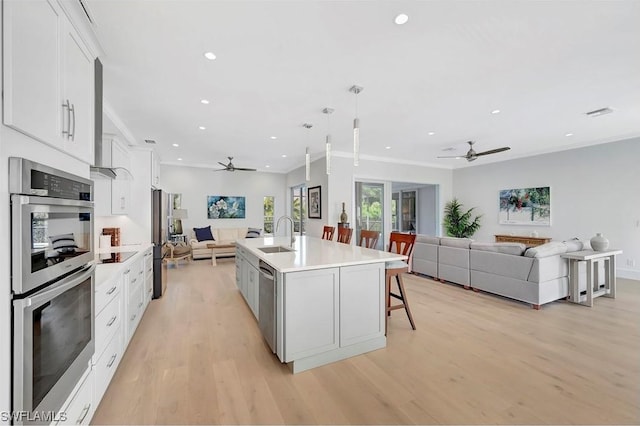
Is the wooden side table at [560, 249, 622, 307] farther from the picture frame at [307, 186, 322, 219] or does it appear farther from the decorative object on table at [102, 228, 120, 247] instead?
the decorative object on table at [102, 228, 120, 247]

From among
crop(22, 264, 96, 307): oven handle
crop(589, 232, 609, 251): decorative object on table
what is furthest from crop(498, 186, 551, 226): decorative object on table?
crop(22, 264, 96, 307): oven handle

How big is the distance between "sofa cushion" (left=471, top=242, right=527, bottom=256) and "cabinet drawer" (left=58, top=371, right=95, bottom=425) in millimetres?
4821

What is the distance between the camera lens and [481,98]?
3381 mm

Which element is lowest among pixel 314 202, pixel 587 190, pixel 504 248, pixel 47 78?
pixel 504 248

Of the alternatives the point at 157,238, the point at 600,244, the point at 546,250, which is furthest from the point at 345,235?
the point at 600,244

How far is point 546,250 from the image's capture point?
12.1ft

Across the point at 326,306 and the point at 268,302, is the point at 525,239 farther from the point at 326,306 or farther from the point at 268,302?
the point at 268,302

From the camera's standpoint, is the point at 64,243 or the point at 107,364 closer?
the point at 64,243

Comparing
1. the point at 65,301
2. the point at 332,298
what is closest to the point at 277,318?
the point at 332,298

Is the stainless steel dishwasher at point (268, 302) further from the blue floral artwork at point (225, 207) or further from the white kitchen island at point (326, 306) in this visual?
the blue floral artwork at point (225, 207)

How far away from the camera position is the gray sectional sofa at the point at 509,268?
11.9 feet

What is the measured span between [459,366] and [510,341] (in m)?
0.86

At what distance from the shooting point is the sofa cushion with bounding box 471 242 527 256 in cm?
383

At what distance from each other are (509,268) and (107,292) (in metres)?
4.77
